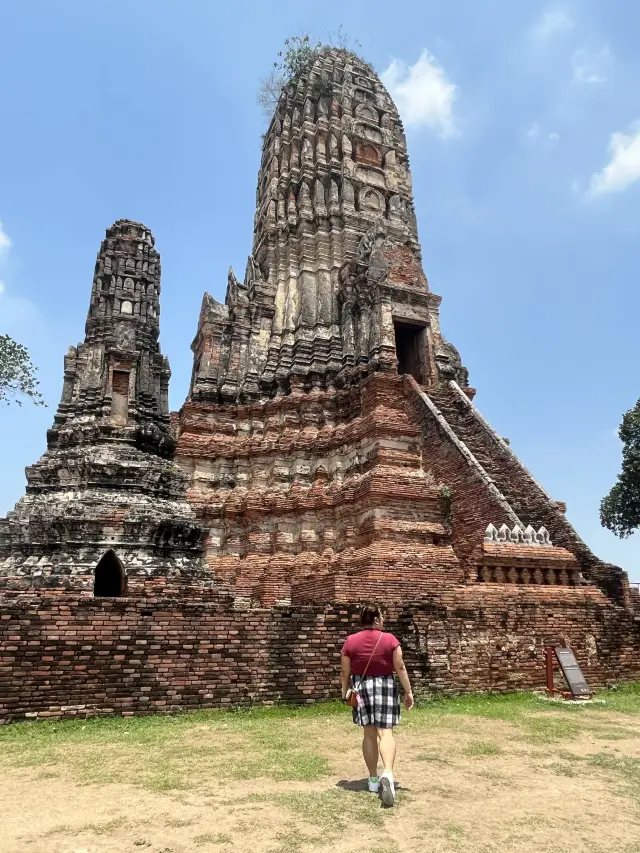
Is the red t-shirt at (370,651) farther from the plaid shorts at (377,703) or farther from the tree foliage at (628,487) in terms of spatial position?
the tree foliage at (628,487)

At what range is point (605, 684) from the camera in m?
10.3

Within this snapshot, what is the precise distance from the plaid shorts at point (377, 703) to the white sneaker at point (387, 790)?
14.7 inches

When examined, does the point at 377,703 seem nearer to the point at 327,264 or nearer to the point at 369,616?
the point at 369,616

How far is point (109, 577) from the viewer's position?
32.3 feet

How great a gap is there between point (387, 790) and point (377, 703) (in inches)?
23.1

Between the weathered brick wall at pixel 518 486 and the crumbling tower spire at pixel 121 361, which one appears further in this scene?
the weathered brick wall at pixel 518 486

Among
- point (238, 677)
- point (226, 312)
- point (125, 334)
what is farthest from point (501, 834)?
point (226, 312)

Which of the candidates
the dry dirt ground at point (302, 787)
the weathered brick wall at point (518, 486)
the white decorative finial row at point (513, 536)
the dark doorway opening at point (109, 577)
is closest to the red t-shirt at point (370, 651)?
the dry dirt ground at point (302, 787)

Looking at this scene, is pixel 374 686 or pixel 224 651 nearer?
pixel 374 686

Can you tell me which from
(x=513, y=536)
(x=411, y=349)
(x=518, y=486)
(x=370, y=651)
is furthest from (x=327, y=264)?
(x=370, y=651)

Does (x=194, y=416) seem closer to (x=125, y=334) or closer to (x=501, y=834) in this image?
(x=125, y=334)

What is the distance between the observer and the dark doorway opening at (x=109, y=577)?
30.5 ft

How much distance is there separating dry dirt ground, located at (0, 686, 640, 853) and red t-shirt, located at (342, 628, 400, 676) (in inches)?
32.5

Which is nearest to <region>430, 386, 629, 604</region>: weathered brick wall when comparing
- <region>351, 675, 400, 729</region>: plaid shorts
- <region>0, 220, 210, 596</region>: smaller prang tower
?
<region>0, 220, 210, 596</region>: smaller prang tower
